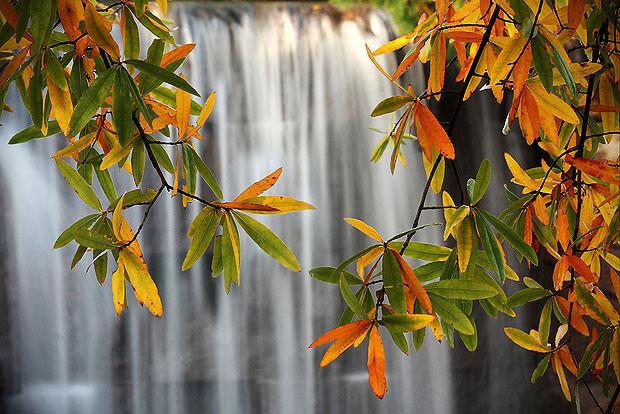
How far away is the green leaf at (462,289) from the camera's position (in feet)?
1.33

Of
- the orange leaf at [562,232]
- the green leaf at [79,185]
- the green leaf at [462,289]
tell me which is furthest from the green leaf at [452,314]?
the green leaf at [79,185]

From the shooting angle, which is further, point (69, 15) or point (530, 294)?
point (530, 294)

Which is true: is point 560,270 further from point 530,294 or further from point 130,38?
point 130,38

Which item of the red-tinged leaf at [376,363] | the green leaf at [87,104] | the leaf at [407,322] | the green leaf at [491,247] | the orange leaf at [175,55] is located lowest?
the red-tinged leaf at [376,363]

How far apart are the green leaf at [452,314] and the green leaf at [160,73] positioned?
0.55 ft

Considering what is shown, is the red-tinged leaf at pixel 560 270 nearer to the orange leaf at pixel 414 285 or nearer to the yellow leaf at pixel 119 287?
the orange leaf at pixel 414 285

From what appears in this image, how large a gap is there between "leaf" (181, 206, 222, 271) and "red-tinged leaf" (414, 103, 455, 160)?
4.7 inches

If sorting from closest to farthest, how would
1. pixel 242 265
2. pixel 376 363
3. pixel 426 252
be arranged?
pixel 376 363 < pixel 426 252 < pixel 242 265

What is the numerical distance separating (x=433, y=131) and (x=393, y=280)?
3.3 inches

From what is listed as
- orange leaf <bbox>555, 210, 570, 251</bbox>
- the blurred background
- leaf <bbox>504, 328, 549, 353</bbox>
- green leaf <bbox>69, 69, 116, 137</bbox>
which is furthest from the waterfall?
green leaf <bbox>69, 69, 116, 137</bbox>

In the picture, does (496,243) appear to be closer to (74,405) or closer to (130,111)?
(130,111)

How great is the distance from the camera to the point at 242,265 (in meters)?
2.91

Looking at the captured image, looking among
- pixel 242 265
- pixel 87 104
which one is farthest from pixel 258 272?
pixel 87 104

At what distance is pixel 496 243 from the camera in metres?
0.43
